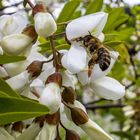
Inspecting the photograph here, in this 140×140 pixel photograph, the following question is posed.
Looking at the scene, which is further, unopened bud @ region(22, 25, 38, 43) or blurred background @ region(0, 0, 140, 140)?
blurred background @ region(0, 0, 140, 140)

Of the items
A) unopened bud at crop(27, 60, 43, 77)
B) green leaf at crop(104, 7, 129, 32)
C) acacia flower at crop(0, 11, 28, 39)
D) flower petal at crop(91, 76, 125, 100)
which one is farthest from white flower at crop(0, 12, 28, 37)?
green leaf at crop(104, 7, 129, 32)

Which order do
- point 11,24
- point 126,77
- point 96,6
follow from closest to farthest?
point 11,24
point 96,6
point 126,77

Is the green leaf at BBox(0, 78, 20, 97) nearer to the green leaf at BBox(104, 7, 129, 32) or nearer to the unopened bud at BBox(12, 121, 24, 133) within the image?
the unopened bud at BBox(12, 121, 24, 133)

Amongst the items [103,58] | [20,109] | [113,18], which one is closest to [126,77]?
[113,18]

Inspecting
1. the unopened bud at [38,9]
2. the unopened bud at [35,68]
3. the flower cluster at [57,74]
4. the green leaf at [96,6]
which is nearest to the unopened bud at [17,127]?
the flower cluster at [57,74]

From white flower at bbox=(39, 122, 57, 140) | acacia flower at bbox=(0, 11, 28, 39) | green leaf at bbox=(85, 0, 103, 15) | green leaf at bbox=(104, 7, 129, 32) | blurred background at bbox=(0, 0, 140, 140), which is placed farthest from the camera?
blurred background at bbox=(0, 0, 140, 140)

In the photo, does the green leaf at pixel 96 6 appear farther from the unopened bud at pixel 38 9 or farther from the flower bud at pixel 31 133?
the flower bud at pixel 31 133

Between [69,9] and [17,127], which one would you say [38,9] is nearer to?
[17,127]
